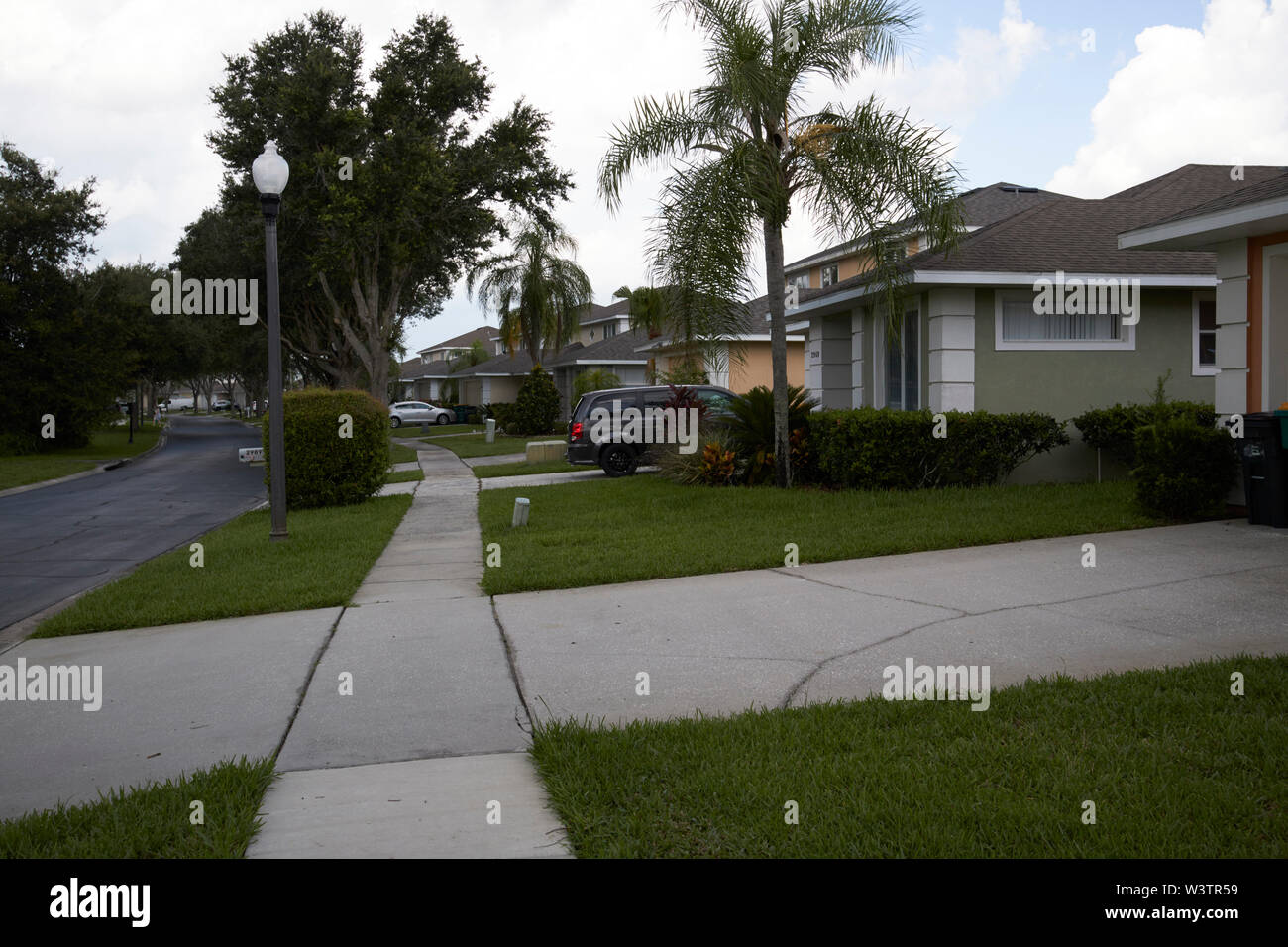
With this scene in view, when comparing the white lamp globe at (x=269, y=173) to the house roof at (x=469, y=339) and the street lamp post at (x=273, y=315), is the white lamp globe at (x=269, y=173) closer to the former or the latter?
the street lamp post at (x=273, y=315)

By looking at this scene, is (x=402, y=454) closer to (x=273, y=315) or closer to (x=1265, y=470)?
(x=273, y=315)

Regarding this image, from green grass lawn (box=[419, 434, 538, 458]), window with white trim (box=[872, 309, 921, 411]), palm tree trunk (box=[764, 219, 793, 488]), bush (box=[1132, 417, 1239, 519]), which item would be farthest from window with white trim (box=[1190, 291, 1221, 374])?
green grass lawn (box=[419, 434, 538, 458])

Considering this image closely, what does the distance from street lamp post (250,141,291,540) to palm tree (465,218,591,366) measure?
1150 inches

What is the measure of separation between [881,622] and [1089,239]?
36.7ft

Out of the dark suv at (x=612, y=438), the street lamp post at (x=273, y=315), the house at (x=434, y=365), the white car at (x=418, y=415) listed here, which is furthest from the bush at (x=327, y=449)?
the house at (x=434, y=365)

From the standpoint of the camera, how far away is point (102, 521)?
16531mm

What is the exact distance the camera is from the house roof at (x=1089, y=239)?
48.6 feet

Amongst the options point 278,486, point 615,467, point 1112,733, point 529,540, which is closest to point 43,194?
point 615,467

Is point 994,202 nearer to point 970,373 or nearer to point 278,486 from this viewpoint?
point 970,373

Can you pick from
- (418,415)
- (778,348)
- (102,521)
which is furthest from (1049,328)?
(418,415)
